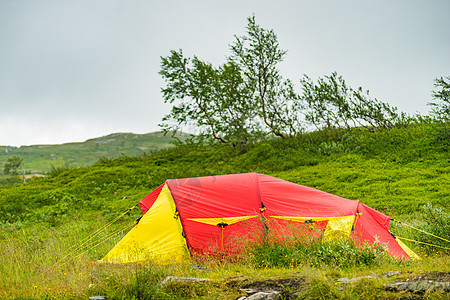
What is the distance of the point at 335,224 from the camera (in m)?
8.38

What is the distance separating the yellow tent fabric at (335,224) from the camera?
8.08m

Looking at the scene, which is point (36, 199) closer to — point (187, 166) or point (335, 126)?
point (187, 166)

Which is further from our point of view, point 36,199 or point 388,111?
point 388,111

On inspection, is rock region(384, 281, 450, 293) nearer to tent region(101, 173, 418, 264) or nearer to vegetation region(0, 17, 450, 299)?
vegetation region(0, 17, 450, 299)

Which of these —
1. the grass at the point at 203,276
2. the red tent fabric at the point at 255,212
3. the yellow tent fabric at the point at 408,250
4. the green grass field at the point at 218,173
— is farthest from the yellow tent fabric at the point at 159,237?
the yellow tent fabric at the point at 408,250

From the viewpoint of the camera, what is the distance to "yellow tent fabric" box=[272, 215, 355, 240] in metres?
8.08

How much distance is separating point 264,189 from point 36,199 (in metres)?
15.0

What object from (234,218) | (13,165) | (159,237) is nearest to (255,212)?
(234,218)

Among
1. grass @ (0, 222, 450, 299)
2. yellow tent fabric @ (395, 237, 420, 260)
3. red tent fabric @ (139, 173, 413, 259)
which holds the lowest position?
yellow tent fabric @ (395, 237, 420, 260)

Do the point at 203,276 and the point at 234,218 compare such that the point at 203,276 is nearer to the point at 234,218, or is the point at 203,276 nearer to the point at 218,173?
the point at 234,218

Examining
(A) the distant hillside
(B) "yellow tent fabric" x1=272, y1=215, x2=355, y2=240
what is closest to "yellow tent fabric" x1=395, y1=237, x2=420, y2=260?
(B) "yellow tent fabric" x1=272, y1=215, x2=355, y2=240

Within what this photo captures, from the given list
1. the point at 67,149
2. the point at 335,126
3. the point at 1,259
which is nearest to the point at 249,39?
the point at 335,126

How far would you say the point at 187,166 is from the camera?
2431 cm

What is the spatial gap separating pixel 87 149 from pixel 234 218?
100838mm
